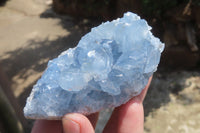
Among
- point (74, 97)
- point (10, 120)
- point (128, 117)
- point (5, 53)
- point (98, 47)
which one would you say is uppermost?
point (98, 47)

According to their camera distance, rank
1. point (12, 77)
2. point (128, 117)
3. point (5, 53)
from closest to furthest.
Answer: point (128, 117)
point (12, 77)
point (5, 53)

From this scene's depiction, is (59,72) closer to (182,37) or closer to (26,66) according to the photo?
(182,37)

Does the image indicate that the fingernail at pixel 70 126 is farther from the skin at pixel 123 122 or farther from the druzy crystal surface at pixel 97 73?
the skin at pixel 123 122

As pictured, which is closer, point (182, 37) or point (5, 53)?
point (182, 37)

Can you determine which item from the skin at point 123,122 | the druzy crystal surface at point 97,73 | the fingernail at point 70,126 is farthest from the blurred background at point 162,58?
the fingernail at point 70,126

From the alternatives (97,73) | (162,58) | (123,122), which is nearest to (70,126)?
(97,73)

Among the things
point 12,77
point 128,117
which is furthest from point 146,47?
point 12,77

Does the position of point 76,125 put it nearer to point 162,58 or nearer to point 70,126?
point 70,126
